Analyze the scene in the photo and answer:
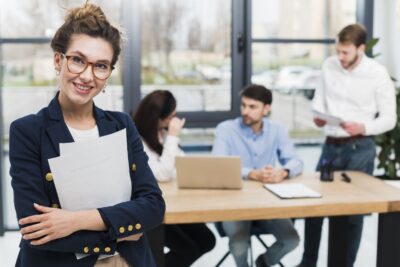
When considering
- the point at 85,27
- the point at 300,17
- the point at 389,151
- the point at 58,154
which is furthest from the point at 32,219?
the point at 300,17

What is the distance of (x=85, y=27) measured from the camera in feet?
4.06

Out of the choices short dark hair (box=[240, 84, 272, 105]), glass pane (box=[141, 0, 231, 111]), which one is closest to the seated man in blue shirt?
short dark hair (box=[240, 84, 272, 105])

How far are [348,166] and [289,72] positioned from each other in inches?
52.6

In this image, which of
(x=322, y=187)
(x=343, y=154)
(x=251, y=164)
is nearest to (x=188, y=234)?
(x=251, y=164)

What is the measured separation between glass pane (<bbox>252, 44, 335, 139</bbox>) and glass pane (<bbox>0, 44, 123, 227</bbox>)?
120 centimetres

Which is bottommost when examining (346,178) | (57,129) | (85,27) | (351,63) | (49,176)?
(346,178)

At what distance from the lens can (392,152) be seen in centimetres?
404

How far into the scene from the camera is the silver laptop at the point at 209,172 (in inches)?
93.0

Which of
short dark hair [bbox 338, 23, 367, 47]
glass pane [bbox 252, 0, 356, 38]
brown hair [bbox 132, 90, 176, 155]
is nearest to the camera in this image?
brown hair [bbox 132, 90, 176, 155]

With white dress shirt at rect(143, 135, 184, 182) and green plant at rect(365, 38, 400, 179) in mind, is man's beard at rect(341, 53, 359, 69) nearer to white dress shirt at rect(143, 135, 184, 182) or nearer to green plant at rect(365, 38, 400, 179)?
green plant at rect(365, 38, 400, 179)

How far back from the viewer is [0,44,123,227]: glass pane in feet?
13.2

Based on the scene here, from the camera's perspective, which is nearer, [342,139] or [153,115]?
[153,115]

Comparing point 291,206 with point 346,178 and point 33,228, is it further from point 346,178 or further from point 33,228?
point 33,228

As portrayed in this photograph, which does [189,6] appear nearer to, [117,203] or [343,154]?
[343,154]
